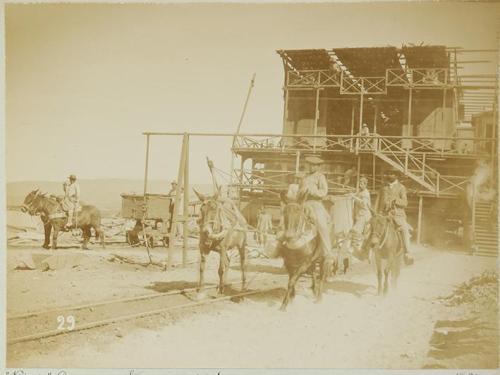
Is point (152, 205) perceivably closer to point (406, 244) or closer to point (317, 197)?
point (317, 197)

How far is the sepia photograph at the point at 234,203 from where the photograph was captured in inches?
231

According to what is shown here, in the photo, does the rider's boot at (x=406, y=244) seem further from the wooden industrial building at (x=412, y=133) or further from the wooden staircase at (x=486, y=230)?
the wooden staircase at (x=486, y=230)

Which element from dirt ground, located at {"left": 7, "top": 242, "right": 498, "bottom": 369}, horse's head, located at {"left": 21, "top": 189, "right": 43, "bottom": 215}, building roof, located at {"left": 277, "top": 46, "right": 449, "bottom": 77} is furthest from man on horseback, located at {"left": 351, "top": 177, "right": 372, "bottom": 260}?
horse's head, located at {"left": 21, "top": 189, "right": 43, "bottom": 215}

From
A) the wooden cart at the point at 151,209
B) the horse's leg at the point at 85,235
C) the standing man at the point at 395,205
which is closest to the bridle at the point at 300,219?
the standing man at the point at 395,205

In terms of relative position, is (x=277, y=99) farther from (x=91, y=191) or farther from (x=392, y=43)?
(x=91, y=191)

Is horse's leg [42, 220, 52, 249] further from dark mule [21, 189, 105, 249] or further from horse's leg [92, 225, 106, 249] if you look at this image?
horse's leg [92, 225, 106, 249]

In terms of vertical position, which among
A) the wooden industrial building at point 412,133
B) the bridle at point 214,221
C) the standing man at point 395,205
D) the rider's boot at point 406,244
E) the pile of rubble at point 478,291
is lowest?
the pile of rubble at point 478,291

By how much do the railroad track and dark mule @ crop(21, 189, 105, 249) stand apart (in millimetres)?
4311

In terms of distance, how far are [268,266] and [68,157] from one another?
190 inches

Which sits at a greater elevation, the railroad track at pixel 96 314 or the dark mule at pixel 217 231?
the dark mule at pixel 217 231

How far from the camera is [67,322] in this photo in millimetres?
5738

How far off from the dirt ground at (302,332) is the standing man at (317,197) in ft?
3.36

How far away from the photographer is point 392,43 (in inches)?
300

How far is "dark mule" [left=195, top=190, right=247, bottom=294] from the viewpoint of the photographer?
6.86 metres
